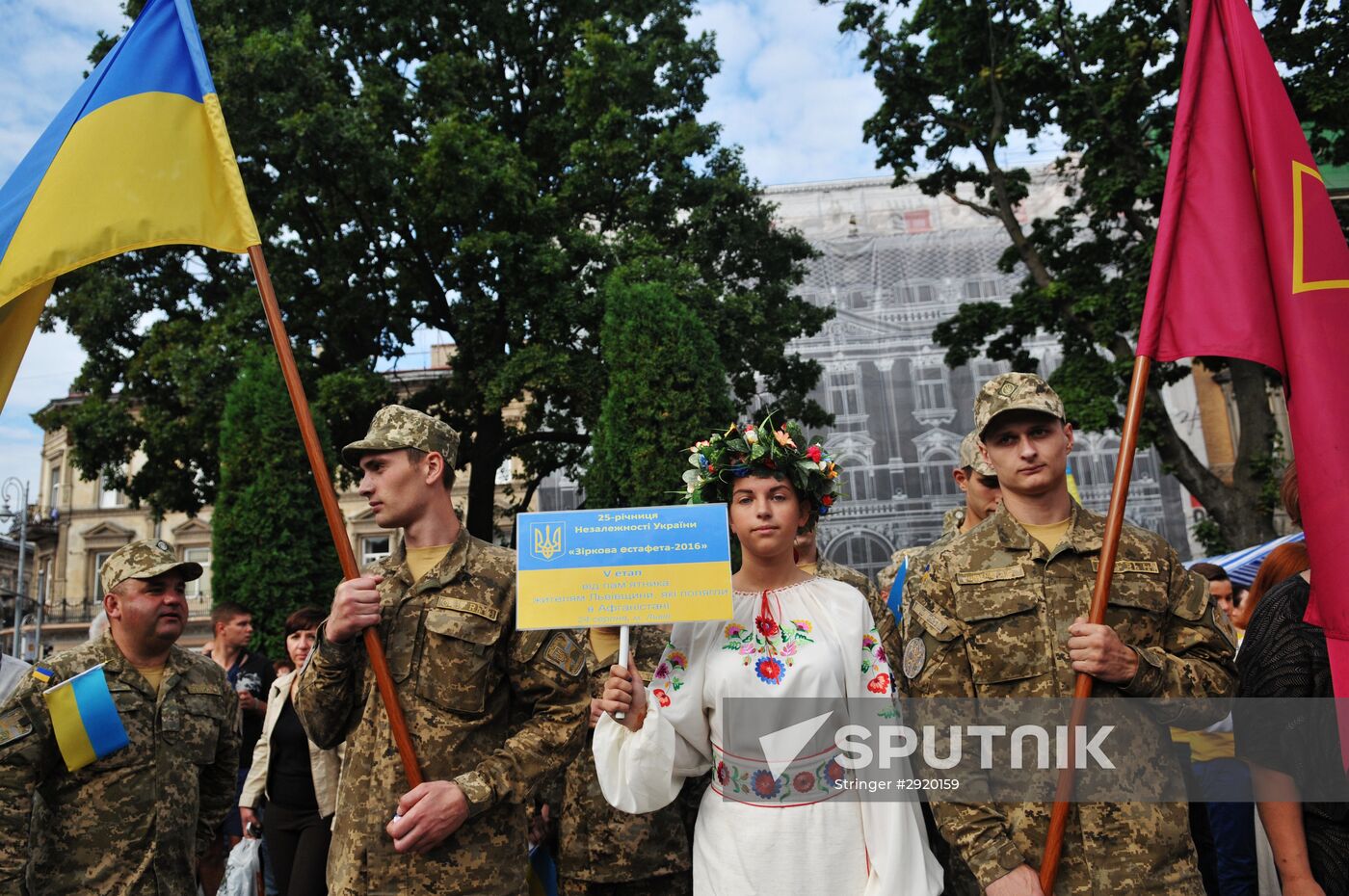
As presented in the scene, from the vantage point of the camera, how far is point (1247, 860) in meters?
5.12

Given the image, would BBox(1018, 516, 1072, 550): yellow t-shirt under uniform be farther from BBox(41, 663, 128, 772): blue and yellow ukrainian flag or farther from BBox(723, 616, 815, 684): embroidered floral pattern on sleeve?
BBox(41, 663, 128, 772): blue and yellow ukrainian flag

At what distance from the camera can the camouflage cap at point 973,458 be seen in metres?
4.98

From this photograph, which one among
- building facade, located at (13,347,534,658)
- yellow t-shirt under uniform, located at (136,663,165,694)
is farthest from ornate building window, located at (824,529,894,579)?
yellow t-shirt under uniform, located at (136,663,165,694)

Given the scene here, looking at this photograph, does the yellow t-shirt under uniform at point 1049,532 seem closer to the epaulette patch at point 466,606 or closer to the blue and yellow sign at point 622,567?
the blue and yellow sign at point 622,567

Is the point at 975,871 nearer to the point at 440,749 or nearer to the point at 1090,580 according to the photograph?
the point at 1090,580

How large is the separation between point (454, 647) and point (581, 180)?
15.4 meters

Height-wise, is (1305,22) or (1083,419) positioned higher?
(1305,22)

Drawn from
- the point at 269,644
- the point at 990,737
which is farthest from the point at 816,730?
the point at 269,644

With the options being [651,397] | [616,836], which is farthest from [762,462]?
[651,397]

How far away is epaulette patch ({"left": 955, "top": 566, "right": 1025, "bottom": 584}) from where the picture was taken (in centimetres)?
294

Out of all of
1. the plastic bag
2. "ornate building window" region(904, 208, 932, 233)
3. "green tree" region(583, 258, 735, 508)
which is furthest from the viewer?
"ornate building window" region(904, 208, 932, 233)

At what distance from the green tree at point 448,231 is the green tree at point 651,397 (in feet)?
4.95

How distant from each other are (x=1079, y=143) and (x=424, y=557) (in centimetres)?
1598

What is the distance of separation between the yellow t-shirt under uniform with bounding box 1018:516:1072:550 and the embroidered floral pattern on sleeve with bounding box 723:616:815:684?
76 cm
